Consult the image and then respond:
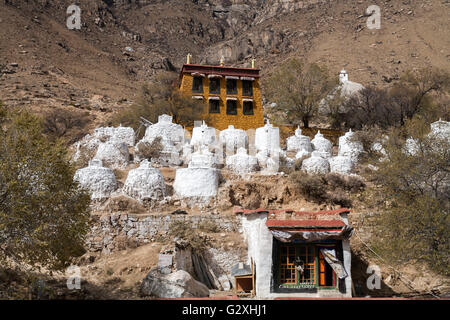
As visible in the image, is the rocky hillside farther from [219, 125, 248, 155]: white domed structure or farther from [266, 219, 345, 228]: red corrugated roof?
[266, 219, 345, 228]: red corrugated roof

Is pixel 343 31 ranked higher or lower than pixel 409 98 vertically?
higher

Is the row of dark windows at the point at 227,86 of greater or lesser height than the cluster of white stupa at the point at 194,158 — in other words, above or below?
above

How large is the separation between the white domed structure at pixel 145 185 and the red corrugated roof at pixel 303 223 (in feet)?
22.4

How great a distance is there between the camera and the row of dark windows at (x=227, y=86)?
104ft

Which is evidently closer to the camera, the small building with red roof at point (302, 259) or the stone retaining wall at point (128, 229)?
the small building with red roof at point (302, 259)

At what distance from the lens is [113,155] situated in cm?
2267

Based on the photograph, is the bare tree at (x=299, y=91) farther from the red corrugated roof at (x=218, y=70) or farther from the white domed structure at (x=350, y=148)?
the white domed structure at (x=350, y=148)

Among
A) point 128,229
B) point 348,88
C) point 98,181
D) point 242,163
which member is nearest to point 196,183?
point 242,163

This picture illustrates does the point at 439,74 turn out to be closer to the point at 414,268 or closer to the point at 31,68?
the point at 414,268

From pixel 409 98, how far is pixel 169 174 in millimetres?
20187

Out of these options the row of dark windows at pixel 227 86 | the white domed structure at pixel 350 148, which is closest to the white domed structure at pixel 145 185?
the white domed structure at pixel 350 148

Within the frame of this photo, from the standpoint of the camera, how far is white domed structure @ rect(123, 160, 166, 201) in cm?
1900

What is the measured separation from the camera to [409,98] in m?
31.3

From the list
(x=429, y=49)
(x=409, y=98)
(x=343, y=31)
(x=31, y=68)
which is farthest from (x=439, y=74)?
(x=31, y=68)
